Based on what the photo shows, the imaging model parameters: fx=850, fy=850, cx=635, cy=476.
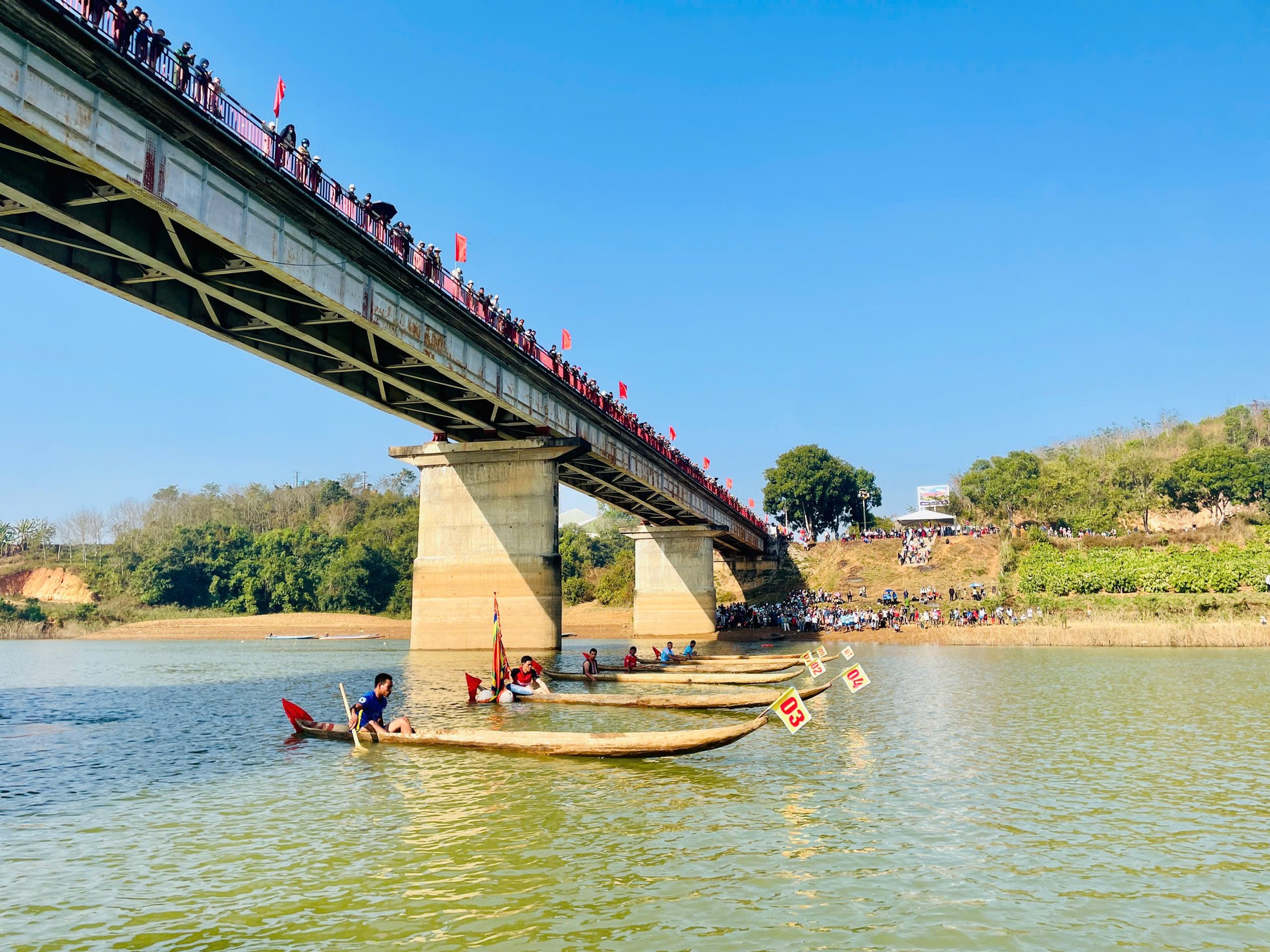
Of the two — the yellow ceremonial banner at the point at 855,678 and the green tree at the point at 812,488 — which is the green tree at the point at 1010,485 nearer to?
the green tree at the point at 812,488

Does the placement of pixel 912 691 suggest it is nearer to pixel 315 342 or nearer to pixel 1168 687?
pixel 1168 687

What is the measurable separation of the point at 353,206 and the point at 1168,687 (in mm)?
30192

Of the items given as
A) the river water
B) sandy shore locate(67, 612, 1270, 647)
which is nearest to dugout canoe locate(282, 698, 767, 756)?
the river water

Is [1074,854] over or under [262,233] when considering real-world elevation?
under

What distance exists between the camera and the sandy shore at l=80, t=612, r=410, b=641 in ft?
279

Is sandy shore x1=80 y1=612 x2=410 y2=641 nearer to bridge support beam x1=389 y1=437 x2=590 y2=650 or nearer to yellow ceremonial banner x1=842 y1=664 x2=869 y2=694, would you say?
bridge support beam x1=389 y1=437 x2=590 y2=650

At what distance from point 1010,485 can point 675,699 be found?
8500 centimetres

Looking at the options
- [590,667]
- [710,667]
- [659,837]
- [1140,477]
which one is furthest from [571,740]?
[1140,477]

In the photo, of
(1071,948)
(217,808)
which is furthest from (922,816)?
(217,808)

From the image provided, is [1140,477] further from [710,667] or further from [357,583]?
[357,583]

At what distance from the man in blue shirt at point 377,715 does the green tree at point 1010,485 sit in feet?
300

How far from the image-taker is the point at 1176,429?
148000mm

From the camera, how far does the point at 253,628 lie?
87.4 meters

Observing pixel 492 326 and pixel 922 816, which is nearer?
pixel 922 816
